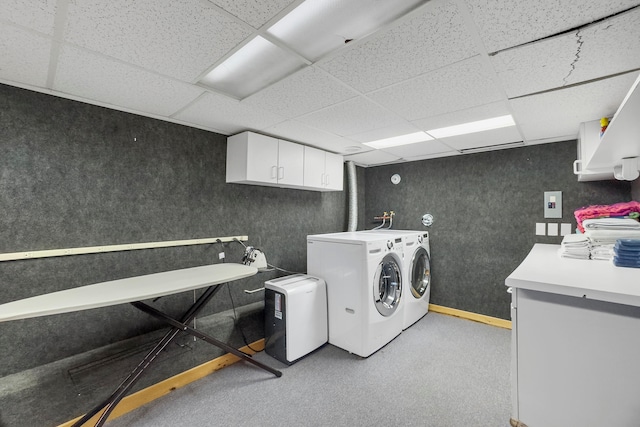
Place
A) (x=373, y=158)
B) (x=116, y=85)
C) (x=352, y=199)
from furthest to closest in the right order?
(x=352, y=199)
(x=373, y=158)
(x=116, y=85)

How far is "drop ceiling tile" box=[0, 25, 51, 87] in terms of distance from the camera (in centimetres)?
114

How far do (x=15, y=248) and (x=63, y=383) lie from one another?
0.87 m

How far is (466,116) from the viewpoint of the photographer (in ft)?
6.73

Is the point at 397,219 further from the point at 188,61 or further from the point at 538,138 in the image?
the point at 188,61

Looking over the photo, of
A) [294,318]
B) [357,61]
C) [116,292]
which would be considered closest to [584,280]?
[357,61]

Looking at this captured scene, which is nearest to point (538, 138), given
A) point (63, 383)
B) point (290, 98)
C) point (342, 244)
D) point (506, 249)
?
point (506, 249)

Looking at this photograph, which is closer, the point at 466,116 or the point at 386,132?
→ the point at 466,116

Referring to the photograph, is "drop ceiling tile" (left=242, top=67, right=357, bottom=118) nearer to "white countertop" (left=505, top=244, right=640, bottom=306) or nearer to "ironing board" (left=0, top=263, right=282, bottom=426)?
"ironing board" (left=0, top=263, right=282, bottom=426)

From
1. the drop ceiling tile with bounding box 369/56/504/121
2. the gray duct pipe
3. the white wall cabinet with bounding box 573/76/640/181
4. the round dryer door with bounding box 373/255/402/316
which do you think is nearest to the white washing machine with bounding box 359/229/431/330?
the round dryer door with bounding box 373/255/402/316

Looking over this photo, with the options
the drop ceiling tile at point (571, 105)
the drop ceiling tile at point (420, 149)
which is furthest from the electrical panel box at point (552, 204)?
the drop ceiling tile at point (420, 149)

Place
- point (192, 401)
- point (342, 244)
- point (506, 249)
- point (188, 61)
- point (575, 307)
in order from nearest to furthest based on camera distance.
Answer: point (575, 307), point (188, 61), point (192, 401), point (342, 244), point (506, 249)

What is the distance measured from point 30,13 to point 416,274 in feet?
11.6

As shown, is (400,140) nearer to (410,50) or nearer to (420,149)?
(420,149)

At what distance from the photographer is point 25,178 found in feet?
5.37
